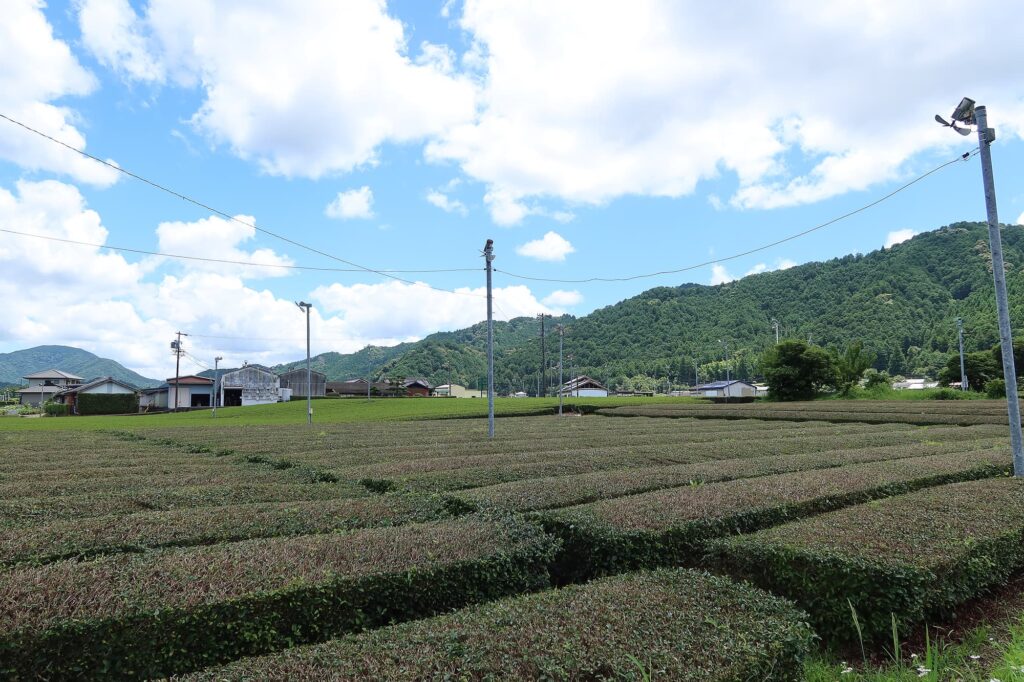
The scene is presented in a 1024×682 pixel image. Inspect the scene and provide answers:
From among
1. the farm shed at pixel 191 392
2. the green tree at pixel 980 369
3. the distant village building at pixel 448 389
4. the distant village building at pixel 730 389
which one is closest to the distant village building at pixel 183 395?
the farm shed at pixel 191 392

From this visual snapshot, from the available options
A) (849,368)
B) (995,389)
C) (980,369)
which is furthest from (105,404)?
(980,369)

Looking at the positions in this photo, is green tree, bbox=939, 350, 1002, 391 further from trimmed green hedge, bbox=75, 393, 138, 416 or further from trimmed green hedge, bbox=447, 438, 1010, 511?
trimmed green hedge, bbox=75, 393, 138, 416

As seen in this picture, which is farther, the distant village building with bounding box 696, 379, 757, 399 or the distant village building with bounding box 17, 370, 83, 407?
the distant village building with bounding box 696, 379, 757, 399

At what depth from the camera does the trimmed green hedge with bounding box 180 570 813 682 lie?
3.61 metres

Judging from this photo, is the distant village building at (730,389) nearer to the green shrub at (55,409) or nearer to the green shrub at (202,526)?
the green shrub at (55,409)

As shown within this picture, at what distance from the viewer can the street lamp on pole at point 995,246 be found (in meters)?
10.8

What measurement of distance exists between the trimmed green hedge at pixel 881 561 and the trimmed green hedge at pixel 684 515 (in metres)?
0.73

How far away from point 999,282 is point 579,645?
11357mm

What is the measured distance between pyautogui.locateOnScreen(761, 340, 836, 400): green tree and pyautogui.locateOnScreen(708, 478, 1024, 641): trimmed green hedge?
59.5m

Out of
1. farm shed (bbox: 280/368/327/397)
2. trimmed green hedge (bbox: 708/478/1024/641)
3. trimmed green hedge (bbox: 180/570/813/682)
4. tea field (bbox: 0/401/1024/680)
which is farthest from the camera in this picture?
farm shed (bbox: 280/368/327/397)

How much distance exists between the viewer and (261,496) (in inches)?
400

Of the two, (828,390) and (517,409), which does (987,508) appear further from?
(828,390)

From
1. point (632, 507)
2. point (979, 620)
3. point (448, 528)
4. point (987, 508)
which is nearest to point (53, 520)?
point (448, 528)

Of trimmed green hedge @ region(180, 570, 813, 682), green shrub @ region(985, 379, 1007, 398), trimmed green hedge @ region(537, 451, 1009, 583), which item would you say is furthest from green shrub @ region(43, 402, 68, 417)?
green shrub @ region(985, 379, 1007, 398)
